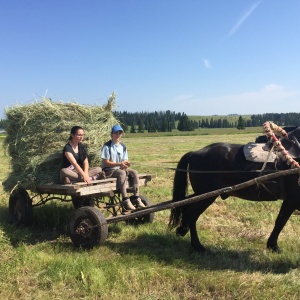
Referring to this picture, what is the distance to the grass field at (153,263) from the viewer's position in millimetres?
4082

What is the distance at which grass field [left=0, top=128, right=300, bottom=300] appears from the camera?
408 centimetres

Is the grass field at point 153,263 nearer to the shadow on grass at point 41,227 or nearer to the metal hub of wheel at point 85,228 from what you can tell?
the shadow on grass at point 41,227

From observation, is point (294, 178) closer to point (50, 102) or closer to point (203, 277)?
point (203, 277)

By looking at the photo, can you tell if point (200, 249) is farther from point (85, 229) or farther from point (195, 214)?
point (85, 229)

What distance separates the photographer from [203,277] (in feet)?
14.5

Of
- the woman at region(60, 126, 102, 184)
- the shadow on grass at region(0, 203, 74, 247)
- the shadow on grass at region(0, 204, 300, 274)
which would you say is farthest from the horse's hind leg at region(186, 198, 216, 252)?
the shadow on grass at region(0, 203, 74, 247)

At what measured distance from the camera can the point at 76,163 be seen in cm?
606

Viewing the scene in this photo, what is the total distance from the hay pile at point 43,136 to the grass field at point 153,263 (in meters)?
1.07

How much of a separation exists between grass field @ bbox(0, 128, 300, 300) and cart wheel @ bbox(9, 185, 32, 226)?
210mm

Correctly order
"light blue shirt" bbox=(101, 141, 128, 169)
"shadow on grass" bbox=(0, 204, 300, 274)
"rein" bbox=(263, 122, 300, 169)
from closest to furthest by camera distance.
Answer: "rein" bbox=(263, 122, 300, 169) < "shadow on grass" bbox=(0, 204, 300, 274) < "light blue shirt" bbox=(101, 141, 128, 169)

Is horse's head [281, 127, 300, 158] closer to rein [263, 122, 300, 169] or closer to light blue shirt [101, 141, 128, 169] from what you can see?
rein [263, 122, 300, 169]

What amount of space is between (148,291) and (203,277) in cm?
75

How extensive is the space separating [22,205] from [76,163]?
5.28 feet

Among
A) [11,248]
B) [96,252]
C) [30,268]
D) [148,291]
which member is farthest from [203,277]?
[11,248]
